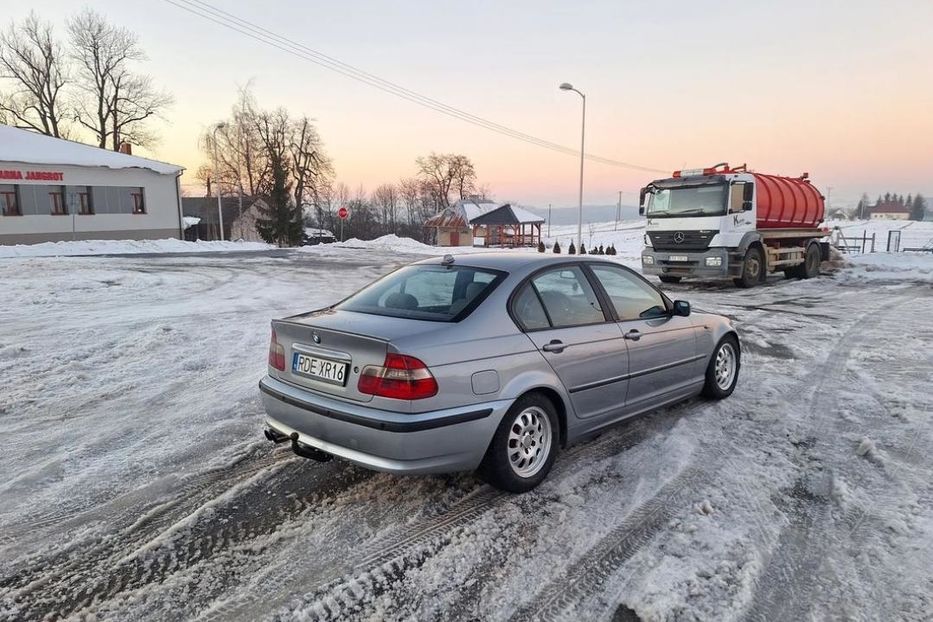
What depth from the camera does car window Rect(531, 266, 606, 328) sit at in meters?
3.98

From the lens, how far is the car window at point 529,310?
375cm

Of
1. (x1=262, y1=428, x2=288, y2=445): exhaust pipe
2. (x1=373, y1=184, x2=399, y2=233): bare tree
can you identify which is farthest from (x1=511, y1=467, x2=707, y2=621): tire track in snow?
(x1=373, y1=184, x2=399, y2=233): bare tree

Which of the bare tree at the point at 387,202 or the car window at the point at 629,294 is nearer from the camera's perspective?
the car window at the point at 629,294

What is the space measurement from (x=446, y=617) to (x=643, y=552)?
1155mm

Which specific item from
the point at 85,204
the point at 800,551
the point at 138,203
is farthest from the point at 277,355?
the point at 138,203

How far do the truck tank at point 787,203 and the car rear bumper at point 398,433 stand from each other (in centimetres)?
1564

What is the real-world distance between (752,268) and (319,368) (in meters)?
15.6

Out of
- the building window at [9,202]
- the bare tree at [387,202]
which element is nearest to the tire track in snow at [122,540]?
the building window at [9,202]

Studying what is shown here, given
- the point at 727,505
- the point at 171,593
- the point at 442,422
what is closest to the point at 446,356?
the point at 442,422

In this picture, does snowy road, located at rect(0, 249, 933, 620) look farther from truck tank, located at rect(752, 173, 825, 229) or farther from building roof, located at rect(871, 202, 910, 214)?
building roof, located at rect(871, 202, 910, 214)

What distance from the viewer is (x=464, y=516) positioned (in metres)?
3.43

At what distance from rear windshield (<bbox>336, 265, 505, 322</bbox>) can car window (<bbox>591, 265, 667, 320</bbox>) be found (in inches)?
41.8

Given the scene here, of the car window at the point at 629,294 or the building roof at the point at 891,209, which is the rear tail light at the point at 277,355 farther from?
the building roof at the point at 891,209

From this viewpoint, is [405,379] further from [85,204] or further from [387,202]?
[387,202]
